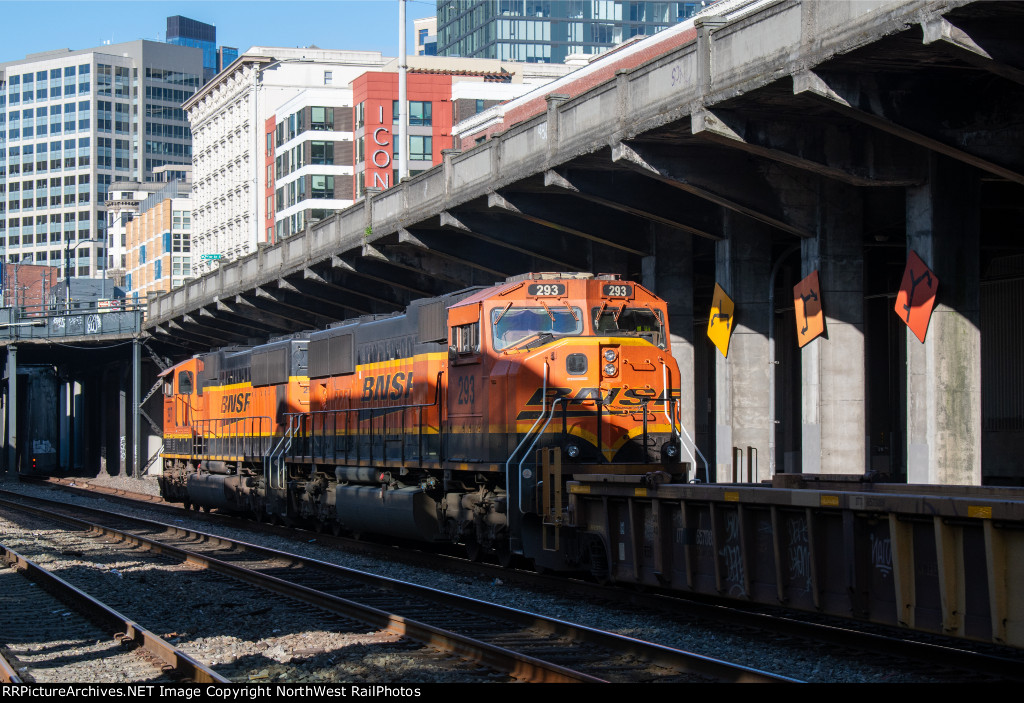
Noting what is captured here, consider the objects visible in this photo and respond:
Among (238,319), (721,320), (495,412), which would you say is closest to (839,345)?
(721,320)

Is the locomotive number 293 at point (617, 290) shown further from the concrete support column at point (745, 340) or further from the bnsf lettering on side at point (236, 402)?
the bnsf lettering on side at point (236, 402)

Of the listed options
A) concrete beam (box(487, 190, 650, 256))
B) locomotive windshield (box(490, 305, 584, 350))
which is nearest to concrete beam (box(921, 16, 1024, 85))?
locomotive windshield (box(490, 305, 584, 350))

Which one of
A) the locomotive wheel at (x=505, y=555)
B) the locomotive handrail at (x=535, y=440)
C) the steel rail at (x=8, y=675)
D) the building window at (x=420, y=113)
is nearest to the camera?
the steel rail at (x=8, y=675)

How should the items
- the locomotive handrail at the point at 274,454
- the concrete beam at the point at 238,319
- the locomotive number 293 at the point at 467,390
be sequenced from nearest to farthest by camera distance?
the locomotive number 293 at the point at 467,390
the locomotive handrail at the point at 274,454
the concrete beam at the point at 238,319

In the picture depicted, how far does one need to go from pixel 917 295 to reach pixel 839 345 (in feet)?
9.38

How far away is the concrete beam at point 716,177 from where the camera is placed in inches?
830

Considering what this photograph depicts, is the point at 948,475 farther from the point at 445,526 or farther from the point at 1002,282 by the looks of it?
the point at 1002,282

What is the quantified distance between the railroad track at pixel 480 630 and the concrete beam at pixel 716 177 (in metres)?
8.99

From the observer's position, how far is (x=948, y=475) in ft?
60.7

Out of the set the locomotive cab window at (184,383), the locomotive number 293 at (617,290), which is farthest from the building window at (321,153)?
the locomotive number 293 at (617,290)

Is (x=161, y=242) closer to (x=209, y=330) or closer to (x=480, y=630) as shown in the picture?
(x=209, y=330)

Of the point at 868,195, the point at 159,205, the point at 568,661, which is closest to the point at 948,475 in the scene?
the point at 868,195

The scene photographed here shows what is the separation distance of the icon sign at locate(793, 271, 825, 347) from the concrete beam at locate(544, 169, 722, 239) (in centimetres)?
288

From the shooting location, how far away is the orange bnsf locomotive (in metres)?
15.6
